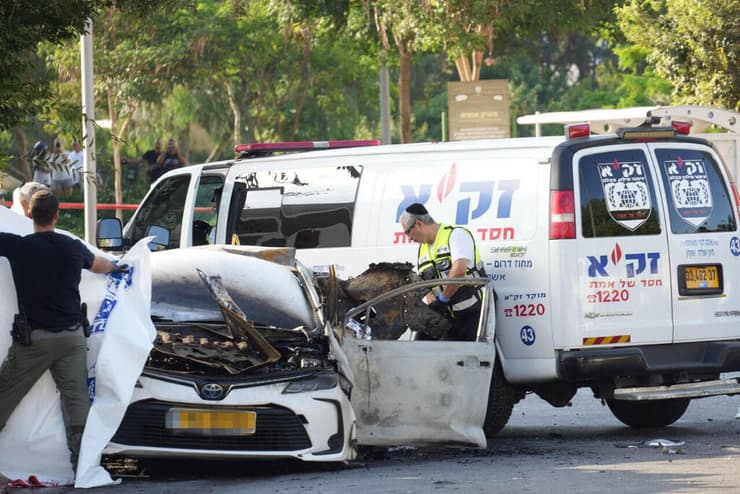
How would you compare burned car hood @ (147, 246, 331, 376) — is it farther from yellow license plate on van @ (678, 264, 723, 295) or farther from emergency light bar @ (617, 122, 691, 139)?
yellow license plate on van @ (678, 264, 723, 295)

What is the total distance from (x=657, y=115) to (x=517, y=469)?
11823 mm

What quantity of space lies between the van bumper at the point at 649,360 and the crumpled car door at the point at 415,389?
0.78 meters

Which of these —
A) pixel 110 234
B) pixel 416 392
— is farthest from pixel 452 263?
pixel 110 234

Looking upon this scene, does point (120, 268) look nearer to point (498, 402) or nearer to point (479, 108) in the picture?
point (498, 402)

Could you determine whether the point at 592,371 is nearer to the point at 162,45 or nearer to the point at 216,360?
the point at 216,360

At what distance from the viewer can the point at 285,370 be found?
9.20 meters

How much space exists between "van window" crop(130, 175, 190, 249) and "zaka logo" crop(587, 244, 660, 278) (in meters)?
4.03

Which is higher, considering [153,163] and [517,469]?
[153,163]

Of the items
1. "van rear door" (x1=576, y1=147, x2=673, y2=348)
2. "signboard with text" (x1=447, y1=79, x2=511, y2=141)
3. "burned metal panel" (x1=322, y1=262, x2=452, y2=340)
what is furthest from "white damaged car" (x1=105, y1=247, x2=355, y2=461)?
"signboard with text" (x1=447, y1=79, x2=511, y2=141)

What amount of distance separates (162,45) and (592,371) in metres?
24.3

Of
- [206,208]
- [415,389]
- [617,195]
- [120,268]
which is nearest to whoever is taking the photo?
[120,268]

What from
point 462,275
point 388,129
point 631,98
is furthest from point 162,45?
point 462,275

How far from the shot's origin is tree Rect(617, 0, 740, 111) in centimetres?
2389

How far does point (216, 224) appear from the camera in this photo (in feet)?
41.3
